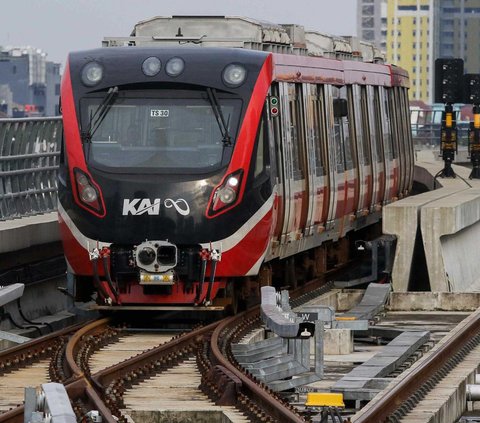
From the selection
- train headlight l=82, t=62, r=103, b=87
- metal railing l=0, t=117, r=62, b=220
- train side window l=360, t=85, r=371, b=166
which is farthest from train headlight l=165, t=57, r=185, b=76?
train side window l=360, t=85, r=371, b=166

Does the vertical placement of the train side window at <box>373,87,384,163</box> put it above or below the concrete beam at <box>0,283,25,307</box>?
below

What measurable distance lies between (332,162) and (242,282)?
4444mm

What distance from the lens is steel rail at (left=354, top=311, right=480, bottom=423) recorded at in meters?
13.0

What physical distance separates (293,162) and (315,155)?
1627 mm

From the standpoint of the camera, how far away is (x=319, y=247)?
2664 cm

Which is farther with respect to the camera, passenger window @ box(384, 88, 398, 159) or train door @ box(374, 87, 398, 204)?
passenger window @ box(384, 88, 398, 159)

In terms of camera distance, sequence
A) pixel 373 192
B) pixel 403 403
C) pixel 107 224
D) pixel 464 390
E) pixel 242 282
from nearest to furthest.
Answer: pixel 403 403 < pixel 464 390 < pixel 107 224 < pixel 242 282 < pixel 373 192

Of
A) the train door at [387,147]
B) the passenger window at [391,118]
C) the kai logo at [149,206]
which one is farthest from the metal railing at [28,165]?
the passenger window at [391,118]

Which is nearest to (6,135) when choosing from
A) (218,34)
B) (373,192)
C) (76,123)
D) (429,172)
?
(218,34)

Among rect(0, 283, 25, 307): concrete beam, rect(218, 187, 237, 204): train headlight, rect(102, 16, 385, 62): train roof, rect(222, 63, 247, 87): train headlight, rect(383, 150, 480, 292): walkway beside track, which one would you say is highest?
rect(102, 16, 385, 62): train roof

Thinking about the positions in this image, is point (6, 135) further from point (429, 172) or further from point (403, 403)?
point (429, 172)

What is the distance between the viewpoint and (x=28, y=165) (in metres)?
26.1

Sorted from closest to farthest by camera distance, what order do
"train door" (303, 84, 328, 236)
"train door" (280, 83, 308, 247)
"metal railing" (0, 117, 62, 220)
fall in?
"train door" (280, 83, 308, 247)
"train door" (303, 84, 328, 236)
"metal railing" (0, 117, 62, 220)

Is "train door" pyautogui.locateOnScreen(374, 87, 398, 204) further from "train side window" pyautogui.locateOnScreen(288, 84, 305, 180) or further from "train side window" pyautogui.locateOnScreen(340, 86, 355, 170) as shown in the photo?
"train side window" pyautogui.locateOnScreen(288, 84, 305, 180)
